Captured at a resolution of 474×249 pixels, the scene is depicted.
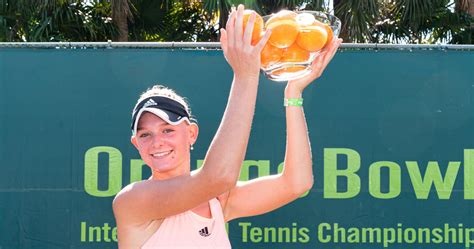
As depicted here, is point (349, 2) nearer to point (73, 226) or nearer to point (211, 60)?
point (211, 60)

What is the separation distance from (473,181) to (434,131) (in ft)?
1.28

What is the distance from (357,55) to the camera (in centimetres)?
467

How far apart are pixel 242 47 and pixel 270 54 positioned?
21cm

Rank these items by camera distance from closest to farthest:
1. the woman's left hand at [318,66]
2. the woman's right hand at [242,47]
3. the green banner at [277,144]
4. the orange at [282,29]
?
1. the woman's right hand at [242,47]
2. the orange at [282,29]
3. the woman's left hand at [318,66]
4. the green banner at [277,144]

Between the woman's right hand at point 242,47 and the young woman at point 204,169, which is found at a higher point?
the woman's right hand at point 242,47

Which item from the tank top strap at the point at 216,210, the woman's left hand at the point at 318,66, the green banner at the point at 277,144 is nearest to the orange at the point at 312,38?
the woman's left hand at the point at 318,66

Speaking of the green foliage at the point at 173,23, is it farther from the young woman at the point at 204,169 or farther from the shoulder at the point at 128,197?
the shoulder at the point at 128,197

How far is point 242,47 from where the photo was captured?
58.4 inches

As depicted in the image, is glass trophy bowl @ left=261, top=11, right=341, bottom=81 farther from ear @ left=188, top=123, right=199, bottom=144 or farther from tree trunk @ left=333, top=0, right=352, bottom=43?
tree trunk @ left=333, top=0, right=352, bottom=43

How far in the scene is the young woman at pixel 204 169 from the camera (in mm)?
1512

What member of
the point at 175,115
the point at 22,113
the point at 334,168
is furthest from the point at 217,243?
the point at 22,113

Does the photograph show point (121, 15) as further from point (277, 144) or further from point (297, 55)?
point (297, 55)

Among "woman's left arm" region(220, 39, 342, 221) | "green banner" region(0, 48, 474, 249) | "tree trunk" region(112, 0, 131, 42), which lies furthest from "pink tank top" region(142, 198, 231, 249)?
"tree trunk" region(112, 0, 131, 42)

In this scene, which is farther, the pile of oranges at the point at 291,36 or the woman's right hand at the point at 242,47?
the pile of oranges at the point at 291,36
